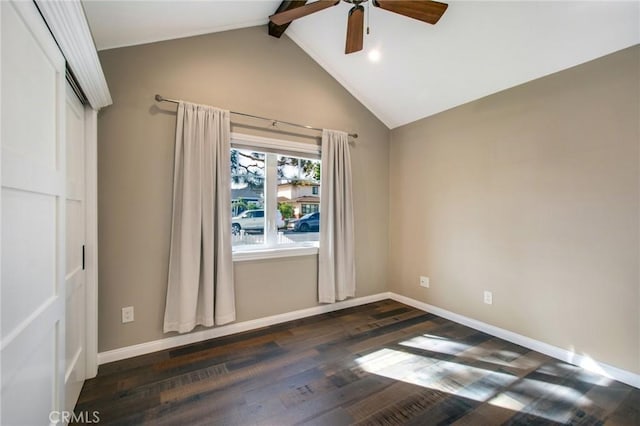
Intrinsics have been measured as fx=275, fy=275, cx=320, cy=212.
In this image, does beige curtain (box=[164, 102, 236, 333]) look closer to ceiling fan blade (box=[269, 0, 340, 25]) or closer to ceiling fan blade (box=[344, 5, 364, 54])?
ceiling fan blade (box=[269, 0, 340, 25])

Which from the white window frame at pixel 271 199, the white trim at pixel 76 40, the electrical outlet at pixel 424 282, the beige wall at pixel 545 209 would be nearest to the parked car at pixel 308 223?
the white window frame at pixel 271 199

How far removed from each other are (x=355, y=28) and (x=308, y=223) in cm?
204

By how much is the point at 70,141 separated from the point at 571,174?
11.8 ft

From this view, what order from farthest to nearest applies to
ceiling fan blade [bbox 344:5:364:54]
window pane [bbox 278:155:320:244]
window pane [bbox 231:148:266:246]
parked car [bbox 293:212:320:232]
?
parked car [bbox 293:212:320:232] < window pane [bbox 278:155:320:244] < window pane [bbox 231:148:266:246] < ceiling fan blade [bbox 344:5:364:54]

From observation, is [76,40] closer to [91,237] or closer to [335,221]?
[91,237]

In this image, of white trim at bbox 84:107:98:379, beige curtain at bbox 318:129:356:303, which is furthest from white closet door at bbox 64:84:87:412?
beige curtain at bbox 318:129:356:303

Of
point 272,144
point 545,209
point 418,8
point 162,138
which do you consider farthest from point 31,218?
point 545,209

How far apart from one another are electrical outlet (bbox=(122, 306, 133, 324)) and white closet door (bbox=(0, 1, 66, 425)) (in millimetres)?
977

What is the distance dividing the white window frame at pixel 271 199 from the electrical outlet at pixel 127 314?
0.95 metres

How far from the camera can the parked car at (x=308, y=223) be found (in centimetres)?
328

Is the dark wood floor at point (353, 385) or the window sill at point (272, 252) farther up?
the window sill at point (272, 252)

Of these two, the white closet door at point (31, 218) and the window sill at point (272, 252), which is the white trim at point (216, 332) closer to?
the window sill at point (272, 252)

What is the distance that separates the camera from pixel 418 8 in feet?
5.87

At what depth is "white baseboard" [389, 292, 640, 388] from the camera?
6.52ft
